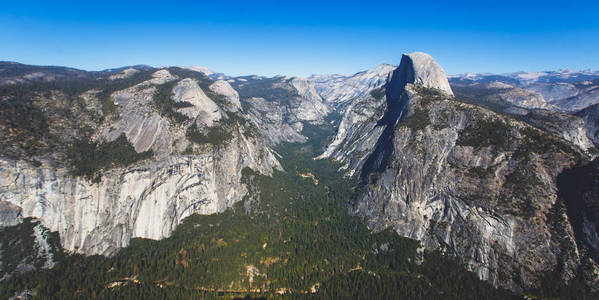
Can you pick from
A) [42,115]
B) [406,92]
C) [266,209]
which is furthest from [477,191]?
[42,115]

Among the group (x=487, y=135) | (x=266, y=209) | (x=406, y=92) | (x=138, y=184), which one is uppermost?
(x=406, y=92)

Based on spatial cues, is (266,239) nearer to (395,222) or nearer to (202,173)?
(202,173)

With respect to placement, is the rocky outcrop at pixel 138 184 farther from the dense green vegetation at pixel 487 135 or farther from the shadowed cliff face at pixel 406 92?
the dense green vegetation at pixel 487 135

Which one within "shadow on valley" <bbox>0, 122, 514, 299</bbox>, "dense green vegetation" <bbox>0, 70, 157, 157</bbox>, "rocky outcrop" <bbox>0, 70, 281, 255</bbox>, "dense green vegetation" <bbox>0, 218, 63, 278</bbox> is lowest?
"shadow on valley" <bbox>0, 122, 514, 299</bbox>

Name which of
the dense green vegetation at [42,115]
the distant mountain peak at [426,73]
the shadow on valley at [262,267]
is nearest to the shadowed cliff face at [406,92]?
the distant mountain peak at [426,73]

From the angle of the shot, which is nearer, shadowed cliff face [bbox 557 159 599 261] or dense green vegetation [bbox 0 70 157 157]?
shadowed cliff face [bbox 557 159 599 261]

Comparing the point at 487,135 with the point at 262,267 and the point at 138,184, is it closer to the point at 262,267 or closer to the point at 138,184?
the point at 262,267

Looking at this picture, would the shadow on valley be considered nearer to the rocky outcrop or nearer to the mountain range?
the mountain range

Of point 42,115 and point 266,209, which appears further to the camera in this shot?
point 266,209

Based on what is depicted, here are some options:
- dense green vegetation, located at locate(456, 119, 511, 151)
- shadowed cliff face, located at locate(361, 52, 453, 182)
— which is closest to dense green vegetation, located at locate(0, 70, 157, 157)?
shadowed cliff face, located at locate(361, 52, 453, 182)
